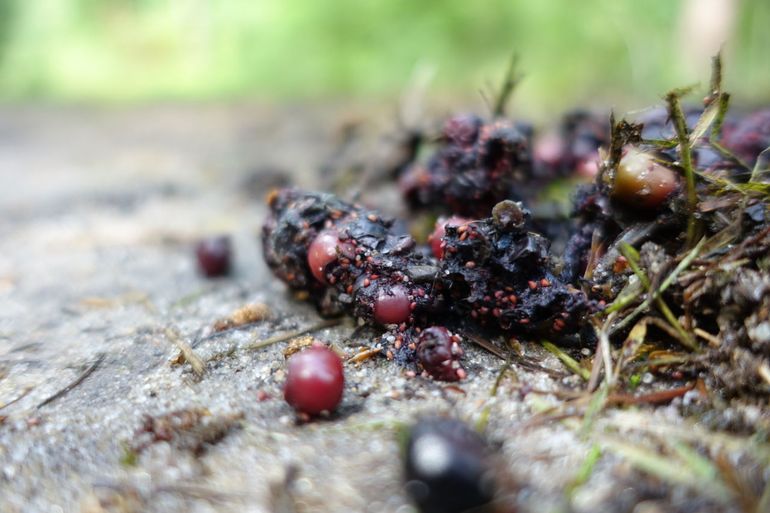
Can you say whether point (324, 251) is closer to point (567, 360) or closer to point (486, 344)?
point (486, 344)

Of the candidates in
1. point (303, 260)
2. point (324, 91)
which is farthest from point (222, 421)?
point (324, 91)

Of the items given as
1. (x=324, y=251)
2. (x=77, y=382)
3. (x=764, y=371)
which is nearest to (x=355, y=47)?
(x=324, y=251)

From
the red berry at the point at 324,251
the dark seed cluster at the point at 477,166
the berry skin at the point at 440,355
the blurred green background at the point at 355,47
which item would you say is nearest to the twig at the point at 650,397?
the berry skin at the point at 440,355

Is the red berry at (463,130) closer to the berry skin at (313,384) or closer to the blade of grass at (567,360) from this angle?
the blade of grass at (567,360)

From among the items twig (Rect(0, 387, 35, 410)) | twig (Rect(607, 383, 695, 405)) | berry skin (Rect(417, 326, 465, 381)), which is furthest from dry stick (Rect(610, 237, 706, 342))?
twig (Rect(0, 387, 35, 410))

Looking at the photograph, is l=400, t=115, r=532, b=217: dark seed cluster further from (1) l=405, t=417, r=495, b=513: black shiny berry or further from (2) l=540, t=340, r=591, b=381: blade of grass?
(1) l=405, t=417, r=495, b=513: black shiny berry

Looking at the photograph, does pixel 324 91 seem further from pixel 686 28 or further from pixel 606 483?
pixel 606 483
